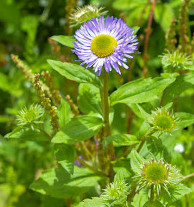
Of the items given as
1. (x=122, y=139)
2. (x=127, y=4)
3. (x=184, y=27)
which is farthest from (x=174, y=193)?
(x=127, y=4)

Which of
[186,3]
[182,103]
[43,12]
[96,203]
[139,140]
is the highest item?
[43,12]

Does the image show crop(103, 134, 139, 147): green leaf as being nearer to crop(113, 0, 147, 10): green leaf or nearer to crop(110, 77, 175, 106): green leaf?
crop(110, 77, 175, 106): green leaf

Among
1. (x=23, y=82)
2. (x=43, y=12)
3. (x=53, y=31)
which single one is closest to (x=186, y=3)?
(x=23, y=82)

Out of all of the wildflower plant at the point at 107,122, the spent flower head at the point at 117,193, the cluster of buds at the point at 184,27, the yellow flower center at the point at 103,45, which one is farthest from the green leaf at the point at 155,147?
the cluster of buds at the point at 184,27

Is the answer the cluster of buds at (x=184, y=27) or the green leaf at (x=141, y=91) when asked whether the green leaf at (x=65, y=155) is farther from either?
the cluster of buds at (x=184, y=27)

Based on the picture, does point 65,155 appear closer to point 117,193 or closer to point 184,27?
point 117,193

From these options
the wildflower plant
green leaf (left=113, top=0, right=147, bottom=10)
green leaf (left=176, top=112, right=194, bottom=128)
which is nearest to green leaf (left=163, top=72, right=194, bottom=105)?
the wildflower plant

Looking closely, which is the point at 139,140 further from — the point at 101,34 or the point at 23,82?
the point at 23,82
